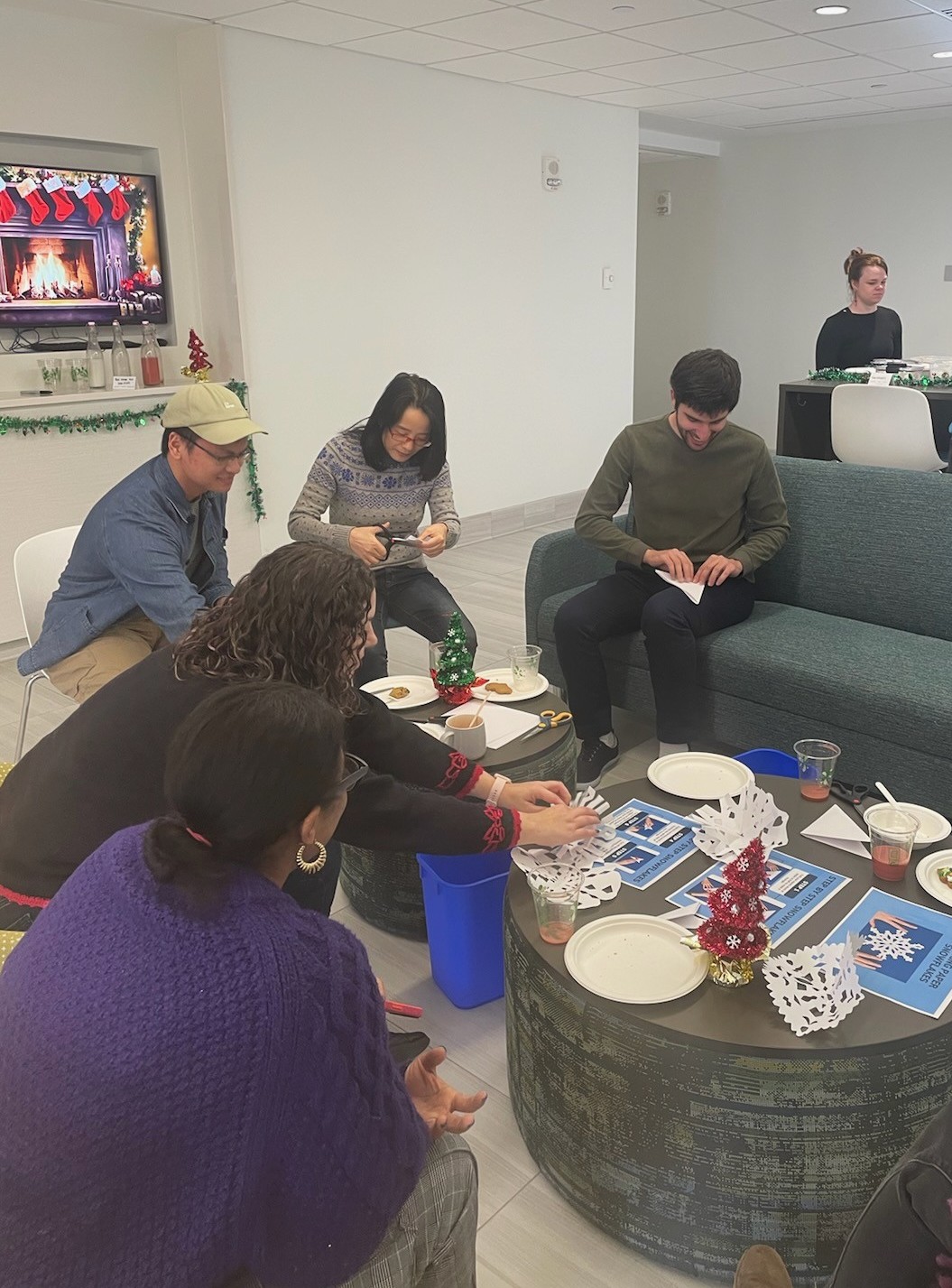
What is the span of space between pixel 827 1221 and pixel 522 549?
4.72 metres

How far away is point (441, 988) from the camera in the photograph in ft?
7.10

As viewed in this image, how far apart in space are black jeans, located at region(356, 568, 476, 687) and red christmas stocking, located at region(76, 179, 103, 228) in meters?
2.33

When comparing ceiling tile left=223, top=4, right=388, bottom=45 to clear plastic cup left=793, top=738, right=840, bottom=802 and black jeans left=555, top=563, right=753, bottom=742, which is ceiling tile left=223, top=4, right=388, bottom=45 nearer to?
black jeans left=555, top=563, right=753, bottom=742

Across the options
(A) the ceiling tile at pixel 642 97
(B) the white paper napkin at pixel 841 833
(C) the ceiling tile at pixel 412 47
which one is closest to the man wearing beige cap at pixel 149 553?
(B) the white paper napkin at pixel 841 833

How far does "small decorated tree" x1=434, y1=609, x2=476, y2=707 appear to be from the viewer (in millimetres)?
2406

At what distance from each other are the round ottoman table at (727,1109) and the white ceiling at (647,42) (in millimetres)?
3934

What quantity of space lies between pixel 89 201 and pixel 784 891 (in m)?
4.03

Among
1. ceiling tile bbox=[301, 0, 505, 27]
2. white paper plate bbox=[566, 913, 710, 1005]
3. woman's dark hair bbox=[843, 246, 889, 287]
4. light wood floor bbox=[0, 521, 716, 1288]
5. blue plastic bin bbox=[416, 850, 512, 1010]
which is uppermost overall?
ceiling tile bbox=[301, 0, 505, 27]

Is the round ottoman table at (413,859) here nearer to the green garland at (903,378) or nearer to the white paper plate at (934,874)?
the white paper plate at (934,874)

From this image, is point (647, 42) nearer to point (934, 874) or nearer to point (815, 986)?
point (934, 874)

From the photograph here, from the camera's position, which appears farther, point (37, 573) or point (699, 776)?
point (37, 573)

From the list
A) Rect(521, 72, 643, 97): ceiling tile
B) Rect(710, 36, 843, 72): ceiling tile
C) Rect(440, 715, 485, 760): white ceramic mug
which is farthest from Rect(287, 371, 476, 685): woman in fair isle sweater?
Rect(521, 72, 643, 97): ceiling tile

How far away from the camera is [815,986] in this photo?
143 centimetres

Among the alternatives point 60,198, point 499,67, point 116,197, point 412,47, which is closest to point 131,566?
point 60,198
